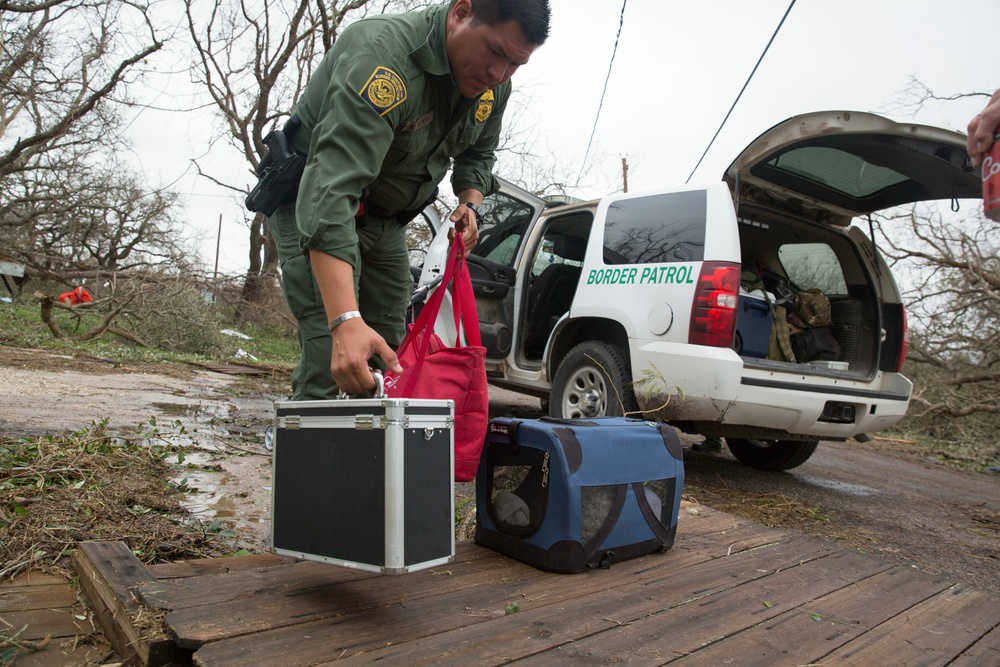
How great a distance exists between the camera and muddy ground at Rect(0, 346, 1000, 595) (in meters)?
2.90

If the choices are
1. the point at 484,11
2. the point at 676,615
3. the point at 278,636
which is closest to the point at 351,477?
the point at 278,636

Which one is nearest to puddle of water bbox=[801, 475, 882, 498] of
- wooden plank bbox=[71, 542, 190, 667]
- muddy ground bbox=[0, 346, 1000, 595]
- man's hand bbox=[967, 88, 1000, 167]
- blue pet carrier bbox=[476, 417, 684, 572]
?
muddy ground bbox=[0, 346, 1000, 595]

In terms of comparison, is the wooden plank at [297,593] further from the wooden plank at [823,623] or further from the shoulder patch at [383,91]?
the shoulder patch at [383,91]

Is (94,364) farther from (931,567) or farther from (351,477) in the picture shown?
(931,567)

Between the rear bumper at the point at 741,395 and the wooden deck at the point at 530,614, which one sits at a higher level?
A: the rear bumper at the point at 741,395

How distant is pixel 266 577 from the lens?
1653mm

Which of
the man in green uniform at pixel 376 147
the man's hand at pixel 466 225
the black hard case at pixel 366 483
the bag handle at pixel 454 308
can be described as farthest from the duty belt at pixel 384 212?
the black hard case at pixel 366 483

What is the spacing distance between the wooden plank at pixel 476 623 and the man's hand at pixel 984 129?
1311 millimetres

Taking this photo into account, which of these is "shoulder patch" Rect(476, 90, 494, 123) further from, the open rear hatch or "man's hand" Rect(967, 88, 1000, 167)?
the open rear hatch

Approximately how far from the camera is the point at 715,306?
346 cm

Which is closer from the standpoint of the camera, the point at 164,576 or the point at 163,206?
the point at 164,576

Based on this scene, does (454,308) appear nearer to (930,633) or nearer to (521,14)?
(521,14)

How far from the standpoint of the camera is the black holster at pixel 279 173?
6.81 ft

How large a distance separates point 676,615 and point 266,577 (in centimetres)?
103
